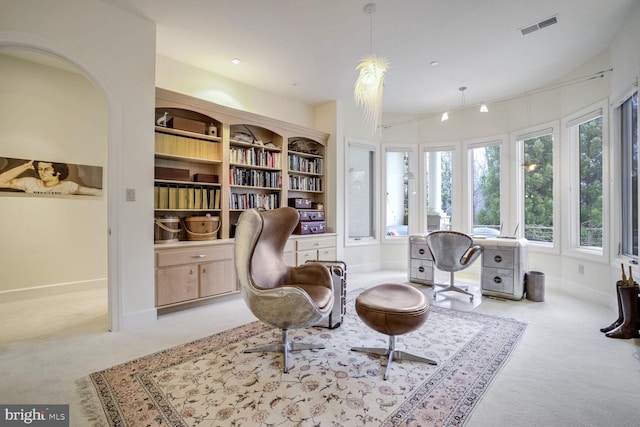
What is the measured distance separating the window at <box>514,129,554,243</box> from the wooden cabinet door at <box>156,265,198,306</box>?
4693 millimetres

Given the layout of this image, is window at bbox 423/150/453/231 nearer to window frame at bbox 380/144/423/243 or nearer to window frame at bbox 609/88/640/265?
window frame at bbox 380/144/423/243

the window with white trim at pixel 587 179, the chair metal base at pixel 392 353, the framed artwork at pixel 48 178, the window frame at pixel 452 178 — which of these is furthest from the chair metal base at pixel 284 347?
the window frame at pixel 452 178

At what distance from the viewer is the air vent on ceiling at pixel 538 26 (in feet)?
9.37

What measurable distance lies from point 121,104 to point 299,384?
9.36 ft

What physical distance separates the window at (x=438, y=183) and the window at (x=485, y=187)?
40cm

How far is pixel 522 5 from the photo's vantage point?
263 cm

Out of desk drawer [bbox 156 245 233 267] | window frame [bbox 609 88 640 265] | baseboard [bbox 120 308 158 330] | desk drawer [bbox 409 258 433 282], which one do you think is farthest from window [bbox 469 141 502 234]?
baseboard [bbox 120 308 158 330]

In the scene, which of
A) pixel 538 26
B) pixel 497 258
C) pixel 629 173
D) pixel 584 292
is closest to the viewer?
pixel 538 26

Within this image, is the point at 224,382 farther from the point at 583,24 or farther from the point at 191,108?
the point at 583,24

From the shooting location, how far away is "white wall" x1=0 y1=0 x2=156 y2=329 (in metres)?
2.47

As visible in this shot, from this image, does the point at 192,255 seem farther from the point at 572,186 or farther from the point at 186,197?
the point at 572,186

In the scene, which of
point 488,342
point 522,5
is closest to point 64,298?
point 488,342

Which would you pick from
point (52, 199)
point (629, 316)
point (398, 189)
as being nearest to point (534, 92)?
point (398, 189)

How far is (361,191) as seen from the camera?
550 cm
